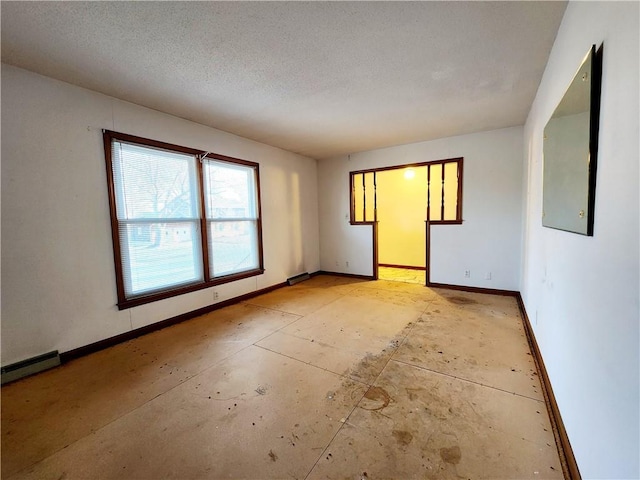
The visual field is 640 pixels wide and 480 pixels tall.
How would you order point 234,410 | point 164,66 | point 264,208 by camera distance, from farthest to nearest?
1. point 264,208
2. point 164,66
3. point 234,410

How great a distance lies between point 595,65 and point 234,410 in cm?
271

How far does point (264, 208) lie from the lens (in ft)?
15.4

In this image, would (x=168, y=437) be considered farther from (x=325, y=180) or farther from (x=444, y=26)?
A: (x=325, y=180)

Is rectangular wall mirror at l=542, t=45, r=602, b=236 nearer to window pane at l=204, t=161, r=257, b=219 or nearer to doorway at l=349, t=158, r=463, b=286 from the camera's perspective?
doorway at l=349, t=158, r=463, b=286

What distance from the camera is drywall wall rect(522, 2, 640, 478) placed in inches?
33.4

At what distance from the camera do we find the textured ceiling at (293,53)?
170 cm

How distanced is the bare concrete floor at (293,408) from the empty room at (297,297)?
0.05 feet

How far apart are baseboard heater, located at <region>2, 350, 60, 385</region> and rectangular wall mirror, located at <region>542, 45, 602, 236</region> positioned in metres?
4.03

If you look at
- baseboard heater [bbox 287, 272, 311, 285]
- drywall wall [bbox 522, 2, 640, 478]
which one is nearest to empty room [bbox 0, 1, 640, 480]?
drywall wall [bbox 522, 2, 640, 478]

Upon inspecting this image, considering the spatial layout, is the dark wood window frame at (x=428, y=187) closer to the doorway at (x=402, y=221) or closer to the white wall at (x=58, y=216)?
the doorway at (x=402, y=221)

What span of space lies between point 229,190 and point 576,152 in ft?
12.7

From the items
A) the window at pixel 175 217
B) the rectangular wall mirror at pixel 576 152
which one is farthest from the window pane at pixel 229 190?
the rectangular wall mirror at pixel 576 152

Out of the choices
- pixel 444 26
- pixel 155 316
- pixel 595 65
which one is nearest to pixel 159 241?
pixel 155 316

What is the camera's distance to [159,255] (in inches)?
128
